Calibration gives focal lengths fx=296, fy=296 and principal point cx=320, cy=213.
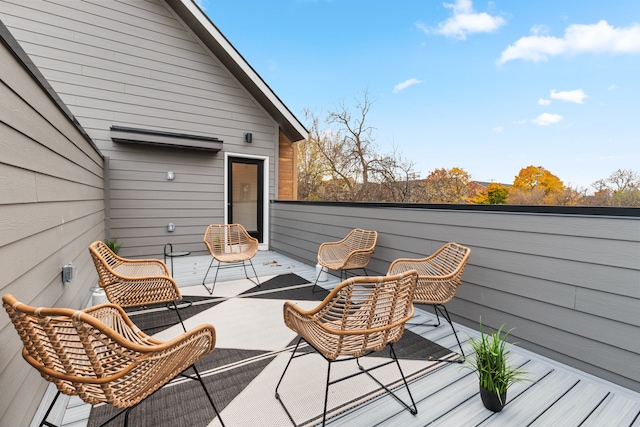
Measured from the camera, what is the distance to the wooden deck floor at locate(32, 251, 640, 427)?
5.13ft

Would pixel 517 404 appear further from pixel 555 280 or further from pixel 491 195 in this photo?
pixel 491 195

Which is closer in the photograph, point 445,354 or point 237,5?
point 445,354

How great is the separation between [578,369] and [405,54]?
11787mm

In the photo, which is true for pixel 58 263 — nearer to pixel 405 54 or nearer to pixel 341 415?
pixel 341 415

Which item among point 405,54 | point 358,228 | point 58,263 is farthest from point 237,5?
point 58,263

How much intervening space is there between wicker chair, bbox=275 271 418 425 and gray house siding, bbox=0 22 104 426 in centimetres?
119

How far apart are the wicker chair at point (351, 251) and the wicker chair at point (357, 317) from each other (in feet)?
5.73

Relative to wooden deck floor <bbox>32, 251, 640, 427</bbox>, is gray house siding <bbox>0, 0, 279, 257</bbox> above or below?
above

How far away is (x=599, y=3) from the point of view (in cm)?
874

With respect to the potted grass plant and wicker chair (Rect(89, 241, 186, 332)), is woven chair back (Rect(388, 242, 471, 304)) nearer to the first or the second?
the potted grass plant

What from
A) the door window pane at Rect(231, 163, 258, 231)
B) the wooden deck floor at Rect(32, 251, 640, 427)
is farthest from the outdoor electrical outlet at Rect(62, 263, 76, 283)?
the door window pane at Rect(231, 163, 258, 231)

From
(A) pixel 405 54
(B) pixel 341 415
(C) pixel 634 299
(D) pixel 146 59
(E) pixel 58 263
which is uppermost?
(A) pixel 405 54

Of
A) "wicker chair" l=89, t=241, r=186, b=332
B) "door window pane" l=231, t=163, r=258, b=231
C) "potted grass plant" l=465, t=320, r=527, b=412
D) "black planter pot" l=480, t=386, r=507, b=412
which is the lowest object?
"black planter pot" l=480, t=386, r=507, b=412

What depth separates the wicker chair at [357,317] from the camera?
1.39 m
